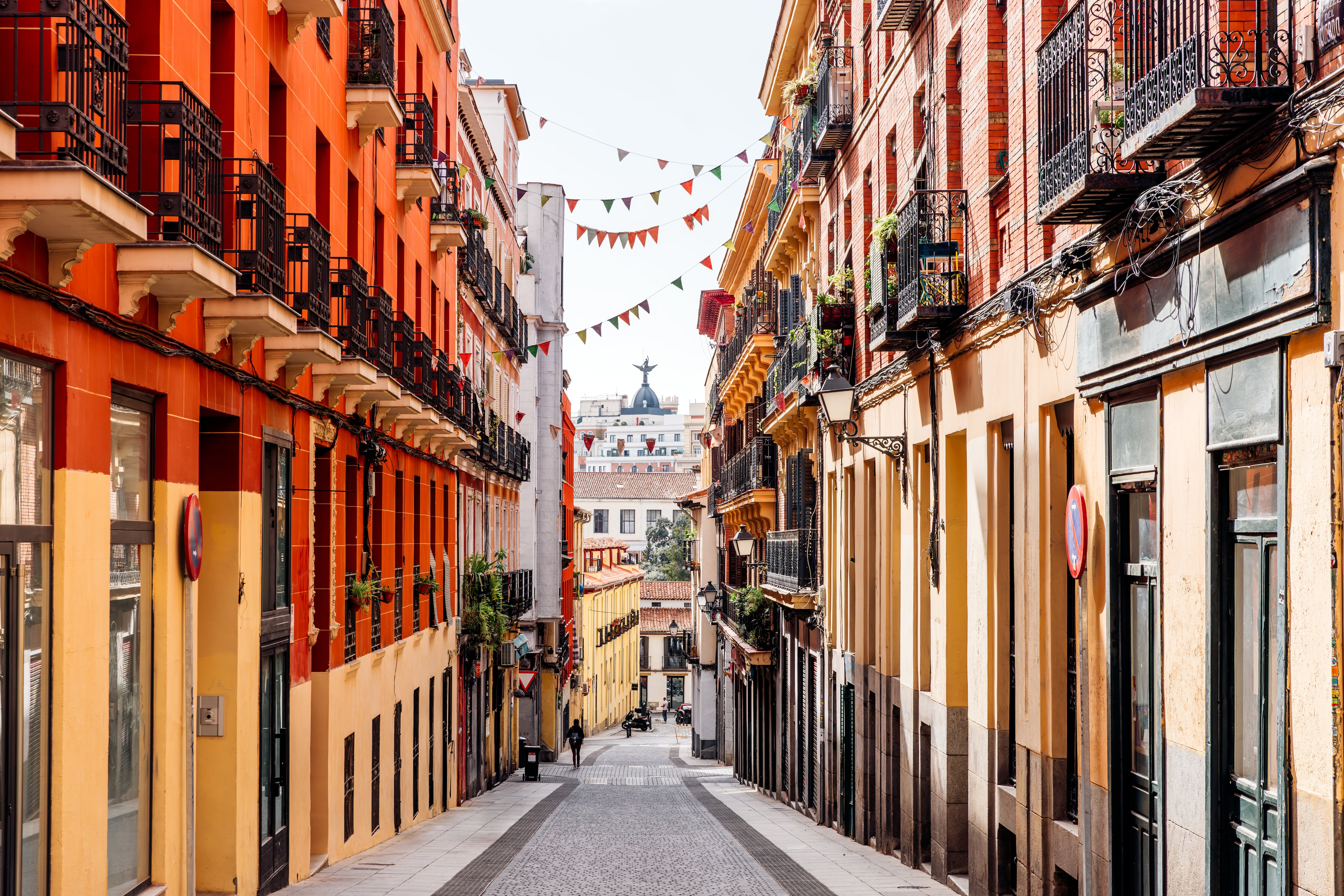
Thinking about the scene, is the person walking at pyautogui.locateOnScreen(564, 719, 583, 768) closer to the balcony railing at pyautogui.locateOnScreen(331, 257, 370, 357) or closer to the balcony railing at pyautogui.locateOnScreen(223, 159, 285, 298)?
the balcony railing at pyautogui.locateOnScreen(331, 257, 370, 357)

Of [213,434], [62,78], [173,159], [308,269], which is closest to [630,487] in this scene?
[308,269]

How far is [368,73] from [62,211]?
10385 mm

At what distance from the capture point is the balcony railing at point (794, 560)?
25344mm

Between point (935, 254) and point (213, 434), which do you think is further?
point (935, 254)

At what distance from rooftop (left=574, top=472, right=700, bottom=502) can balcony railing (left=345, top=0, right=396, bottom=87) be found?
4773 inches

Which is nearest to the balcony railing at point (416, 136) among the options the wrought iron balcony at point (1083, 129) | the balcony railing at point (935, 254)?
the balcony railing at point (935, 254)

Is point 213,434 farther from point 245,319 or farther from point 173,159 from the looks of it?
point 173,159

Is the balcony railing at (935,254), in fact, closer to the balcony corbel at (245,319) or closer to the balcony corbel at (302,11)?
the balcony corbel at (302,11)

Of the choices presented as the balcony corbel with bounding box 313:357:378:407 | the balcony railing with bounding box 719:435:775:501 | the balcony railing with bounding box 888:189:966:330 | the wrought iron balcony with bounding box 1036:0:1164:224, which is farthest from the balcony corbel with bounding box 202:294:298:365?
the balcony railing with bounding box 719:435:775:501

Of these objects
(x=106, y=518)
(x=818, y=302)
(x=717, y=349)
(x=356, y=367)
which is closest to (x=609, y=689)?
(x=717, y=349)

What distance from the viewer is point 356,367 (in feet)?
47.4

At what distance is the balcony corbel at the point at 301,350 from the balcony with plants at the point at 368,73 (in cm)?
456

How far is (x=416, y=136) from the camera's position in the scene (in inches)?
800

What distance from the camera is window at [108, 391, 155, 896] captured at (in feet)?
A: 29.6
